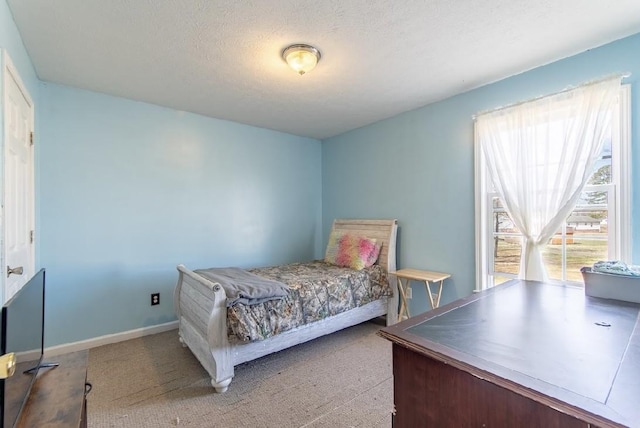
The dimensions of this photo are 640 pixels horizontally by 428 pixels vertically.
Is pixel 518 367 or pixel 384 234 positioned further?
pixel 384 234

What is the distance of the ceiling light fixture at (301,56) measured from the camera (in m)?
2.00

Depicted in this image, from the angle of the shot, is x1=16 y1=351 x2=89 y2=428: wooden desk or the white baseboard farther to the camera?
the white baseboard

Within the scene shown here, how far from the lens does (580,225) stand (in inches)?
85.1

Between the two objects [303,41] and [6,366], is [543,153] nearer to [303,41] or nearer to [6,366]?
[303,41]

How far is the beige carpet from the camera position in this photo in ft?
5.86


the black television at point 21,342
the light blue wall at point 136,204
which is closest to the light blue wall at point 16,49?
the light blue wall at point 136,204

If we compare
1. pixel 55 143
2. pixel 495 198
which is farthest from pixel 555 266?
pixel 55 143

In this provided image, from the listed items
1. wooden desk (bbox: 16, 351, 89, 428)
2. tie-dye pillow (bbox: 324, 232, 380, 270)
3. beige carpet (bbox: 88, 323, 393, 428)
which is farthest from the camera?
tie-dye pillow (bbox: 324, 232, 380, 270)

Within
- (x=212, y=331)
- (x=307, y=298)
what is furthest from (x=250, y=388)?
(x=307, y=298)

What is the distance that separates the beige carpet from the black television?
2.75 feet

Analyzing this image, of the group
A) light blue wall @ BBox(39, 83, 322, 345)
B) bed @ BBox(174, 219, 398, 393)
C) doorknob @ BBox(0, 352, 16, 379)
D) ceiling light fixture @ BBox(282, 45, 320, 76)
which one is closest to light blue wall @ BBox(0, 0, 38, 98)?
light blue wall @ BBox(39, 83, 322, 345)

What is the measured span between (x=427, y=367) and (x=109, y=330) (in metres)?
3.04

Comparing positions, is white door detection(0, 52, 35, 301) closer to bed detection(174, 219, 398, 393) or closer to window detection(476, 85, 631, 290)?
bed detection(174, 219, 398, 393)

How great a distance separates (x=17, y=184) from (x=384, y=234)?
3.04 metres
